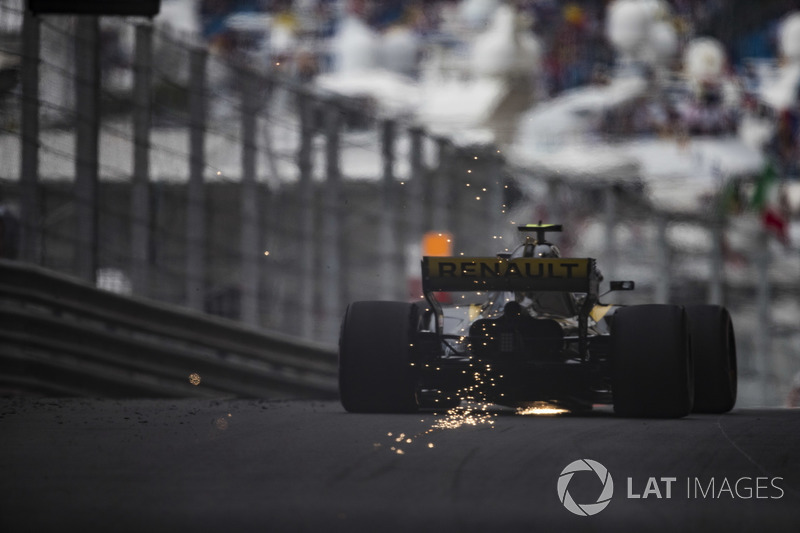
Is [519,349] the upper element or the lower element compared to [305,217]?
lower

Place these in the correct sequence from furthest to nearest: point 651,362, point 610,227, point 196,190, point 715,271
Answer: point 715,271 < point 610,227 < point 196,190 < point 651,362

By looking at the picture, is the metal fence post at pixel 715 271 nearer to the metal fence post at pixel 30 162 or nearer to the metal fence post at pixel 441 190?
the metal fence post at pixel 441 190

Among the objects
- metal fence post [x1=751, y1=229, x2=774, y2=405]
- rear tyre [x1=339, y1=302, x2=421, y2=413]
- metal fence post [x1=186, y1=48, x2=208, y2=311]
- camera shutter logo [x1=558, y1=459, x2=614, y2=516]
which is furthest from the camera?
metal fence post [x1=751, y1=229, x2=774, y2=405]

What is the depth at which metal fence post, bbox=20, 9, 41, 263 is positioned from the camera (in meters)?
8.12

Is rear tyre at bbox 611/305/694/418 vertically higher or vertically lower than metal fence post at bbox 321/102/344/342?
lower

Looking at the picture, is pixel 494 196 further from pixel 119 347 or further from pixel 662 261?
pixel 119 347

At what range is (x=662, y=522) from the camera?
3814 millimetres

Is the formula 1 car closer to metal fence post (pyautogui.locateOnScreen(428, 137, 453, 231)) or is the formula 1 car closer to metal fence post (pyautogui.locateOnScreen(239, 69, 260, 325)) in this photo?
metal fence post (pyautogui.locateOnScreen(239, 69, 260, 325))

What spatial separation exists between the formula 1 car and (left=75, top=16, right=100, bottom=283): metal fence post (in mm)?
1765

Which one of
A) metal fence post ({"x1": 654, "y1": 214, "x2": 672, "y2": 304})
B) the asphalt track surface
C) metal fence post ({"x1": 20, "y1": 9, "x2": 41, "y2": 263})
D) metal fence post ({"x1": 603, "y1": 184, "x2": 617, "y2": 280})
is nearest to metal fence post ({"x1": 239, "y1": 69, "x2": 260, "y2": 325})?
metal fence post ({"x1": 20, "y1": 9, "x2": 41, "y2": 263})

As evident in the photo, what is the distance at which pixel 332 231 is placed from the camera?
10.4 m

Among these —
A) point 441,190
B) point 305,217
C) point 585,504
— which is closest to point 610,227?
point 441,190

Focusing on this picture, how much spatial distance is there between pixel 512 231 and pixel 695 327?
445 cm

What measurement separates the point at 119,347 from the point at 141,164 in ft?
3.81
